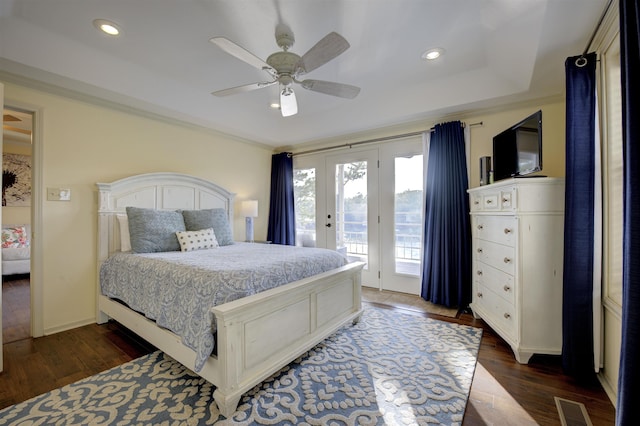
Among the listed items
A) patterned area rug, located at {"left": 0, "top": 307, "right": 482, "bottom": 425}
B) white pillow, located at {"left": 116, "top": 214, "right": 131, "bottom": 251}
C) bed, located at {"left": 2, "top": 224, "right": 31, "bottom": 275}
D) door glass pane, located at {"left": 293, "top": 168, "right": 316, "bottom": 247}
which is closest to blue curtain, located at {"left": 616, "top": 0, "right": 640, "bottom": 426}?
patterned area rug, located at {"left": 0, "top": 307, "right": 482, "bottom": 425}

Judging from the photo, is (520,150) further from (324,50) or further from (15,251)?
(15,251)

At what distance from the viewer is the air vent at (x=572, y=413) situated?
1542 mm

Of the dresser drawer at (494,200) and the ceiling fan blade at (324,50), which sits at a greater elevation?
the ceiling fan blade at (324,50)

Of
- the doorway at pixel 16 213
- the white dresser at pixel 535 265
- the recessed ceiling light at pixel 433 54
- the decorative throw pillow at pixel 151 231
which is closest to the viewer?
the white dresser at pixel 535 265

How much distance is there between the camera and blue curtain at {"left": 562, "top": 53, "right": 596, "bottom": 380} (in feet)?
6.19

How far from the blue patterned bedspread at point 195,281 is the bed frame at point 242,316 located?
8 centimetres

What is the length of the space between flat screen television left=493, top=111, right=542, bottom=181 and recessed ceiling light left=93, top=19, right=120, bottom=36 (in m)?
3.53

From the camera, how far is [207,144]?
410 cm

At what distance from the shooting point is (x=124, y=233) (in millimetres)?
2965

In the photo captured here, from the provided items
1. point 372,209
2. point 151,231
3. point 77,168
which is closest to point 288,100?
point 151,231

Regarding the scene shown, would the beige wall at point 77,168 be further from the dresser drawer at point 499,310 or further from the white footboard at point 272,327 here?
the dresser drawer at point 499,310

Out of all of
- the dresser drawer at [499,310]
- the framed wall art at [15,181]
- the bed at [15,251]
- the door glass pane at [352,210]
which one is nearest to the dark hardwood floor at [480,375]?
the dresser drawer at [499,310]

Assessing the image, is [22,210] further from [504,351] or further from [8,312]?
[504,351]

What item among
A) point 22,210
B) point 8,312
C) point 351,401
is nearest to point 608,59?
point 351,401
